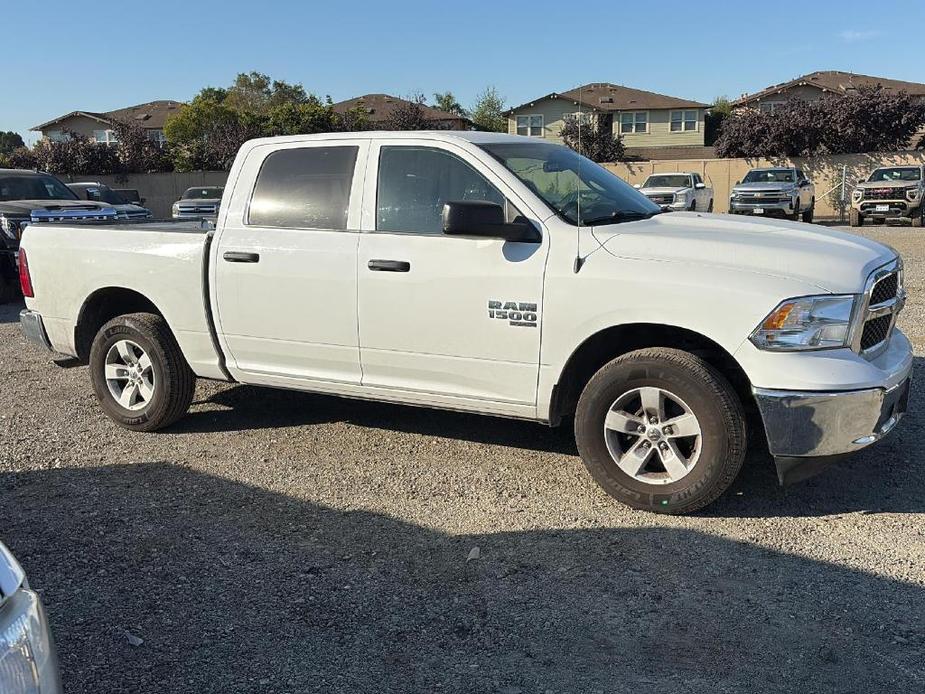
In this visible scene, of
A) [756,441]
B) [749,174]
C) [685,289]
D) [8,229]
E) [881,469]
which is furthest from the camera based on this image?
[749,174]

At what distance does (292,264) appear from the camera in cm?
518

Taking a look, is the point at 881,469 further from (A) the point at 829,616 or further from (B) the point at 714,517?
(A) the point at 829,616

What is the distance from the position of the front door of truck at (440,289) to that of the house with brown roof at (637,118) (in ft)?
168

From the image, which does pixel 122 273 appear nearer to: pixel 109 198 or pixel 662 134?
pixel 109 198

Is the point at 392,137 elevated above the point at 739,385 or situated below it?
above

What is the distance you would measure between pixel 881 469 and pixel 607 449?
1763mm

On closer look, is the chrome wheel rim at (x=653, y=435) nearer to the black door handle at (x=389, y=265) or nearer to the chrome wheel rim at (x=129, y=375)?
the black door handle at (x=389, y=265)

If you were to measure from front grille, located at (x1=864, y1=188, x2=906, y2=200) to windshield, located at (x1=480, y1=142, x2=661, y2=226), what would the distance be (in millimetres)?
22660

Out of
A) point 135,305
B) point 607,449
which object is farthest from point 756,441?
point 135,305

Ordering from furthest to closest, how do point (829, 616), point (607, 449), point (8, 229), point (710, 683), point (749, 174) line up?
1. point (749, 174)
2. point (8, 229)
3. point (607, 449)
4. point (829, 616)
5. point (710, 683)

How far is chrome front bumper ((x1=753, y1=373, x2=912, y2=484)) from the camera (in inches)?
157

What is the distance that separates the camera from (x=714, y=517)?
4418 mm

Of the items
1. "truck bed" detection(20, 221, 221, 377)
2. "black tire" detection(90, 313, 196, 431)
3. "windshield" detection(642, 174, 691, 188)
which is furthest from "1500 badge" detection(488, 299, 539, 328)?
"windshield" detection(642, 174, 691, 188)

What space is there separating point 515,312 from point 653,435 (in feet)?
3.19
